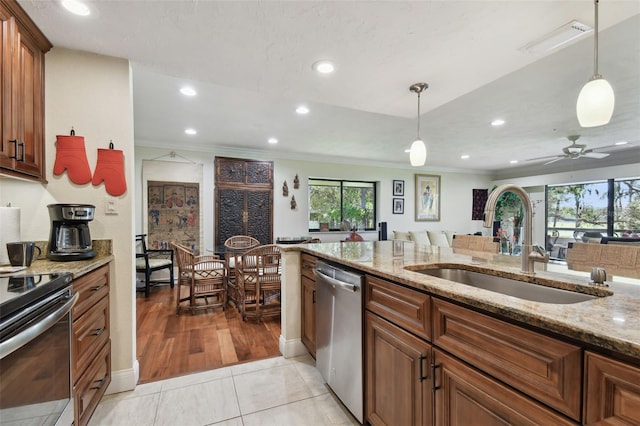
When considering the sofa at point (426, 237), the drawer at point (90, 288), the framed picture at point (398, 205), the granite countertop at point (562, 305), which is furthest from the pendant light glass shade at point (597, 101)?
the framed picture at point (398, 205)

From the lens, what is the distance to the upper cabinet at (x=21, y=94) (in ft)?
4.81

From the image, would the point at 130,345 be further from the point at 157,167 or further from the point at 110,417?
the point at 157,167

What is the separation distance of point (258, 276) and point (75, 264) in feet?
5.93

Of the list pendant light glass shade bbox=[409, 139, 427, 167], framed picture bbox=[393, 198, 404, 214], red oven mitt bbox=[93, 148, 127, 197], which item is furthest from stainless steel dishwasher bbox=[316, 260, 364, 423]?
framed picture bbox=[393, 198, 404, 214]

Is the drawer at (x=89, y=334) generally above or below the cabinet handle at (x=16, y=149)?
below

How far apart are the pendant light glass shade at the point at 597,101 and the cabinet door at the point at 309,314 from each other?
6.24 ft

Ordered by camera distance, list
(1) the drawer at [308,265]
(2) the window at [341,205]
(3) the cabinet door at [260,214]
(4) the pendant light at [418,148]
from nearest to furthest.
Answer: (1) the drawer at [308,265] → (4) the pendant light at [418,148] → (3) the cabinet door at [260,214] → (2) the window at [341,205]

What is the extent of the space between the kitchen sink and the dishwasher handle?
1.27 ft

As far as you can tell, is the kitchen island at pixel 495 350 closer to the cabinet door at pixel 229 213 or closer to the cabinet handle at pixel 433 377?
the cabinet handle at pixel 433 377

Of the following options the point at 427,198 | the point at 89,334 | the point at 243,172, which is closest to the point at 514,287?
the point at 89,334

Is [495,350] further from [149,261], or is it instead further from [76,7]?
[149,261]

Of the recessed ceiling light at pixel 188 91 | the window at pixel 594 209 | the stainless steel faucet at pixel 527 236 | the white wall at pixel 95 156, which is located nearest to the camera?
the stainless steel faucet at pixel 527 236

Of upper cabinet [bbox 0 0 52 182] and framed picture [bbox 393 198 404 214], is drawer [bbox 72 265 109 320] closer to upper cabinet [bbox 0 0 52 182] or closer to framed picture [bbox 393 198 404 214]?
upper cabinet [bbox 0 0 52 182]

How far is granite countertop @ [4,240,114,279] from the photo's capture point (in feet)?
4.67
